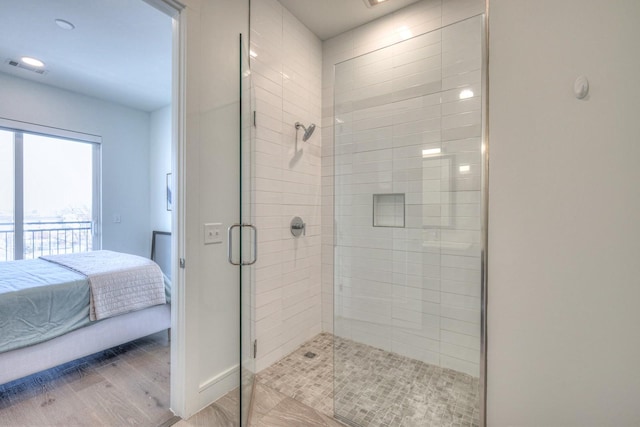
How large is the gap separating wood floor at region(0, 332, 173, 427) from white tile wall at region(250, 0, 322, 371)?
2.27 ft

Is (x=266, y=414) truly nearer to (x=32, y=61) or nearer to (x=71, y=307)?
(x=71, y=307)

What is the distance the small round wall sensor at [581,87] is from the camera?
1.03m

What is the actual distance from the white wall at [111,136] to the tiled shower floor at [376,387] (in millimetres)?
3248

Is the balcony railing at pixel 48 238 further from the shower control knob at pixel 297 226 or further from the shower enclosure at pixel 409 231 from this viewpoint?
the shower enclosure at pixel 409 231

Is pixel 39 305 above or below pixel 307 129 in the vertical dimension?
below

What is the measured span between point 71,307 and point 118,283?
1.03ft

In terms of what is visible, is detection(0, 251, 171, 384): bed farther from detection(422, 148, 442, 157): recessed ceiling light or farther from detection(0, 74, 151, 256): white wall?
detection(422, 148, 442, 157): recessed ceiling light

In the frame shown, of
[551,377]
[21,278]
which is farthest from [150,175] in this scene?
[551,377]

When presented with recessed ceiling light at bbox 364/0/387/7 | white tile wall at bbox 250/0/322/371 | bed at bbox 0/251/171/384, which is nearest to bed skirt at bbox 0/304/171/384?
bed at bbox 0/251/171/384

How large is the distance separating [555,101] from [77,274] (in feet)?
10.1

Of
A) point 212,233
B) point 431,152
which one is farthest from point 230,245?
point 431,152

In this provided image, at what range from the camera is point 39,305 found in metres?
1.82

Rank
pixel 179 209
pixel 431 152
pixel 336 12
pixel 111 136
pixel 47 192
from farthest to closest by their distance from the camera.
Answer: pixel 111 136
pixel 47 192
pixel 336 12
pixel 431 152
pixel 179 209

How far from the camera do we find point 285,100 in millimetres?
2186
